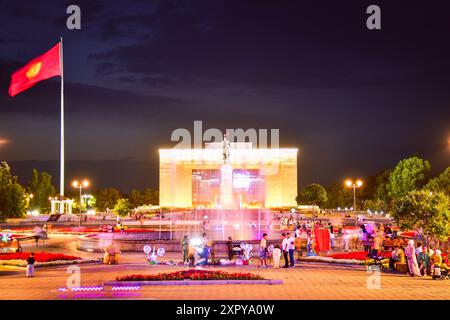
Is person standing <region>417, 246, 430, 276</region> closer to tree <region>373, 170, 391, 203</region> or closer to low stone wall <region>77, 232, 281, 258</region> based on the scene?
low stone wall <region>77, 232, 281, 258</region>

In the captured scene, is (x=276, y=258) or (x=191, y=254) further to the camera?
(x=276, y=258)

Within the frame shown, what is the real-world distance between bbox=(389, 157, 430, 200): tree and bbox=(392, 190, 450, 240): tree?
55.5 m

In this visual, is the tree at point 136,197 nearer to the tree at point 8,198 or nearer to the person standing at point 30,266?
the tree at point 8,198

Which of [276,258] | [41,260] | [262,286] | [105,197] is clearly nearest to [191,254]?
[276,258]

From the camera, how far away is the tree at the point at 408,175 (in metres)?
78.6

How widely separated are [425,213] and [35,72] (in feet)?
110

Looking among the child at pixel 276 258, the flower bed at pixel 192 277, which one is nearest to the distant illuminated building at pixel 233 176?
the child at pixel 276 258

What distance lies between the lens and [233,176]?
118375 millimetres

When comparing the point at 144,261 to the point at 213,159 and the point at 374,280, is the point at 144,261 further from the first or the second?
the point at 213,159

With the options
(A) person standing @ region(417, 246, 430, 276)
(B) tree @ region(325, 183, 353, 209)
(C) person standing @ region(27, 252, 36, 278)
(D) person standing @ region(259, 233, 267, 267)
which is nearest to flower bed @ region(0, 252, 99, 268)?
(C) person standing @ region(27, 252, 36, 278)

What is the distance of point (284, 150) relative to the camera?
117875 mm

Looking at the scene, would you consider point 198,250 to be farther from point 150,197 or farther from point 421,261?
point 150,197
